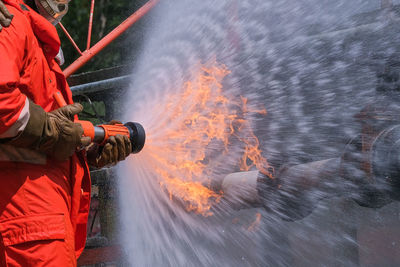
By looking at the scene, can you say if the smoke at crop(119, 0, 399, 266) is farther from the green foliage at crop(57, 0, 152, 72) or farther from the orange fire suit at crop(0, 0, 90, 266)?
the green foliage at crop(57, 0, 152, 72)

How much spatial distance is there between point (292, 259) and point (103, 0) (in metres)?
9.90

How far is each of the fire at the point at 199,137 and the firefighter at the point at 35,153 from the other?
3.43 feet

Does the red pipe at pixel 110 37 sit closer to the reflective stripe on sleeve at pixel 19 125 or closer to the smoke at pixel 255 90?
the smoke at pixel 255 90

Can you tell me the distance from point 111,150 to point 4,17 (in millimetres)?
841

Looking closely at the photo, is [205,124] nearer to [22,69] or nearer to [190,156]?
[190,156]

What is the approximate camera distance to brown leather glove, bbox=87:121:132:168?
2.50 meters

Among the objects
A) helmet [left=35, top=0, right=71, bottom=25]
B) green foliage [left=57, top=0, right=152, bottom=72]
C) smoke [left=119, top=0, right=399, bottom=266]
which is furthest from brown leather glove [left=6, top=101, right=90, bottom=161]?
green foliage [left=57, top=0, right=152, bottom=72]

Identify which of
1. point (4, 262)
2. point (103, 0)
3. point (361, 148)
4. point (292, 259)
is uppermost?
point (103, 0)

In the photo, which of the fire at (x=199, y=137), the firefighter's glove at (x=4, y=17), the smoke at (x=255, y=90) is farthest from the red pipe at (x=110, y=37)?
the firefighter's glove at (x=4, y=17)

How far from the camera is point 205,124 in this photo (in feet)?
11.5

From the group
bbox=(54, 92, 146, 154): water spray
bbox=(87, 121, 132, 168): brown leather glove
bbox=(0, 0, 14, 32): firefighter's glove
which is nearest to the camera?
bbox=(0, 0, 14, 32): firefighter's glove

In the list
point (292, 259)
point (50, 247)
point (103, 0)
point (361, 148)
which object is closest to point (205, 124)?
point (292, 259)

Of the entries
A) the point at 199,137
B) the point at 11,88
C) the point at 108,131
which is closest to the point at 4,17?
the point at 11,88

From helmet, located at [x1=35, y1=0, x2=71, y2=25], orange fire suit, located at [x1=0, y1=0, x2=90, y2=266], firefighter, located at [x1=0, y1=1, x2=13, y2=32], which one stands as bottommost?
orange fire suit, located at [x1=0, y1=0, x2=90, y2=266]
